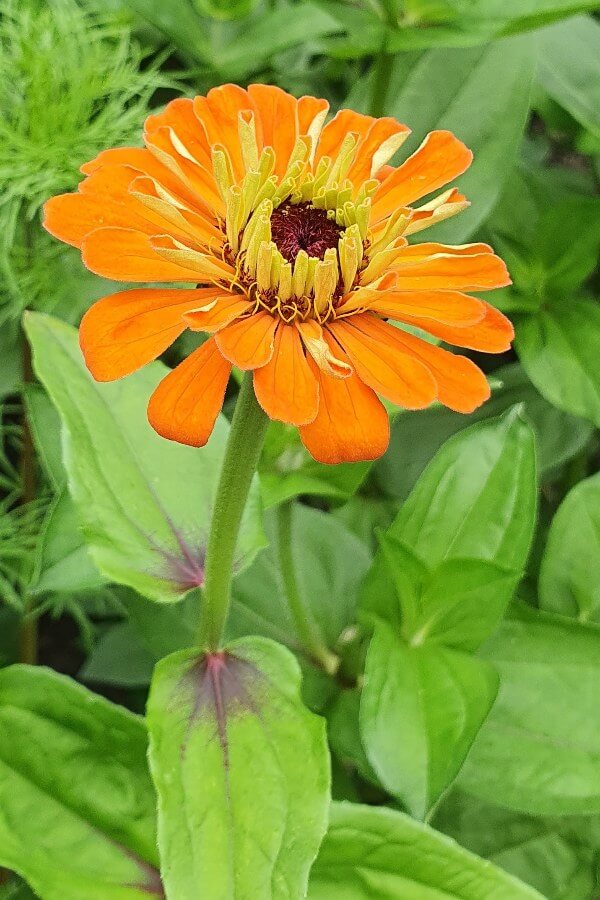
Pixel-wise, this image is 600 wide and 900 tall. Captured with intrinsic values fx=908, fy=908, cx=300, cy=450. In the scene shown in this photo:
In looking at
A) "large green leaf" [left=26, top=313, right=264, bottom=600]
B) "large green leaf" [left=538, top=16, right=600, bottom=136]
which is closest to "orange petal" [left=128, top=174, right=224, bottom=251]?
"large green leaf" [left=26, top=313, right=264, bottom=600]

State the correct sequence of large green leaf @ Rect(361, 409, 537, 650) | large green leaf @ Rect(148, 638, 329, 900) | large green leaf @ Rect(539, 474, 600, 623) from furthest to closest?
large green leaf @ Rect(539, 474, 600, 623) → large green leaf @ Rect(361, 409, 537, 650) → large green leaf @ Rect(148, 638, 329, 900)

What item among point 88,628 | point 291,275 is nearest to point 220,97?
point 291,275

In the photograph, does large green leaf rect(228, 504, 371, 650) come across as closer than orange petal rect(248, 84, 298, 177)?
No

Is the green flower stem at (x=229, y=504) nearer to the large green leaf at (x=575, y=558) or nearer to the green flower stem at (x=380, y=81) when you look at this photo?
the large green leaf at (x=575, y=558)

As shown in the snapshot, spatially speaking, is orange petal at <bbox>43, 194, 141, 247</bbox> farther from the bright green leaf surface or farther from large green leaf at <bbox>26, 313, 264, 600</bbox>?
the bright green leaf surface

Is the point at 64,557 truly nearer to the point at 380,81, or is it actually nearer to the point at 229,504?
the point at 229,504

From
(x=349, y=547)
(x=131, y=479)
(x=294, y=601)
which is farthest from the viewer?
(x=349, y=547)

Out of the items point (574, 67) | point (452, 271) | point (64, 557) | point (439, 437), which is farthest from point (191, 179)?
point (574, 67)

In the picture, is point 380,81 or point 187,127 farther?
point 380,81
